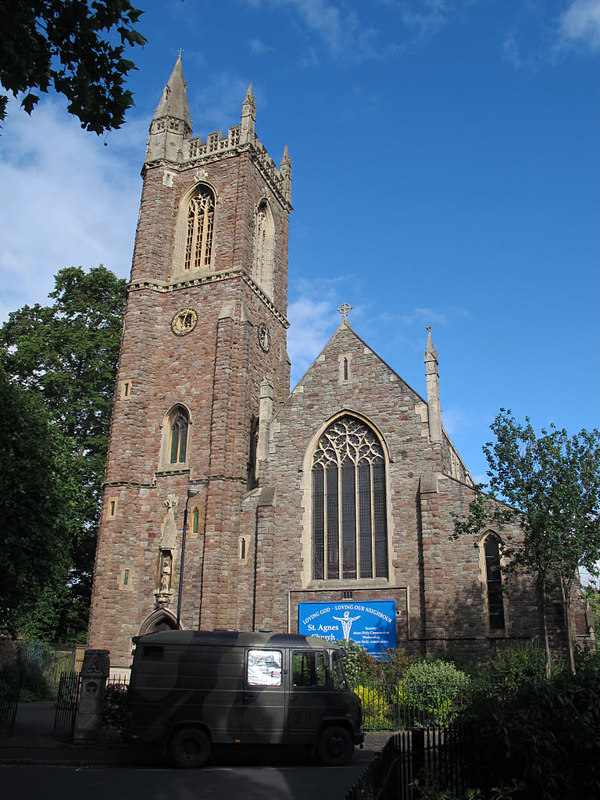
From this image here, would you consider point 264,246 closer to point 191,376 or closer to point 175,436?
point 191,376

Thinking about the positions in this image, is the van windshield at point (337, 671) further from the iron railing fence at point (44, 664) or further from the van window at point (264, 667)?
the iron railing fence at point (44, 664)

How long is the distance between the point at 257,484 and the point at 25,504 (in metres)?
8.43

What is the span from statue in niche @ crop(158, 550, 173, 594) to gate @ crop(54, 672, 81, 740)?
7.77m

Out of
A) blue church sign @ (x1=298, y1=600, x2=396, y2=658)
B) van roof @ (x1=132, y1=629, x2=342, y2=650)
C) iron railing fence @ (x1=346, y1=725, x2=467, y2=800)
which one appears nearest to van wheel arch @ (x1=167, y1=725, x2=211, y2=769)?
van roof @ (x1=132, y1=629, x2=342, y2=650)

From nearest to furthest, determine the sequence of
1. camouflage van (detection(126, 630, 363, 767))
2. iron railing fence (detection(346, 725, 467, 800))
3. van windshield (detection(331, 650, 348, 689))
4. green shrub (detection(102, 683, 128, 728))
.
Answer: iron railing fence (detection(346, 725, 467, 800)) → camouflage van (detection(126, 630, 363, 767)) → van windshield (detection(331, 650, 348, 689)) → green shrub (detection(102, 683, 128, 728))

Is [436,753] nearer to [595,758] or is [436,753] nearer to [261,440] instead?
[595,758]

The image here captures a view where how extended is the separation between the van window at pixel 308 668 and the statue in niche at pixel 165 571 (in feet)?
38.3

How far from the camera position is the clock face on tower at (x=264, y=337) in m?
Result: 28.8

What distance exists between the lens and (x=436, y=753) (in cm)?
788

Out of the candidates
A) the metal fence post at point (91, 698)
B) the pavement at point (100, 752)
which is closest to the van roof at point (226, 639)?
the pavement at point (100, 752)

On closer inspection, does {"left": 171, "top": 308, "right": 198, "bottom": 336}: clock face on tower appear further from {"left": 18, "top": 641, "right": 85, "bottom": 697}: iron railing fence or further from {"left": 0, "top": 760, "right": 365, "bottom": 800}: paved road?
{"left": 0, "top": 760, "right": 365, "bottom": 800}: paved road

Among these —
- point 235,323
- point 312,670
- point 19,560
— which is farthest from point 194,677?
point 235,323

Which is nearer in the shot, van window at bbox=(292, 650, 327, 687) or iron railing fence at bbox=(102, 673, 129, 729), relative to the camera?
van window at bbox=(292, 650, 327, 687)

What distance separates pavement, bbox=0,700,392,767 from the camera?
496 inches
